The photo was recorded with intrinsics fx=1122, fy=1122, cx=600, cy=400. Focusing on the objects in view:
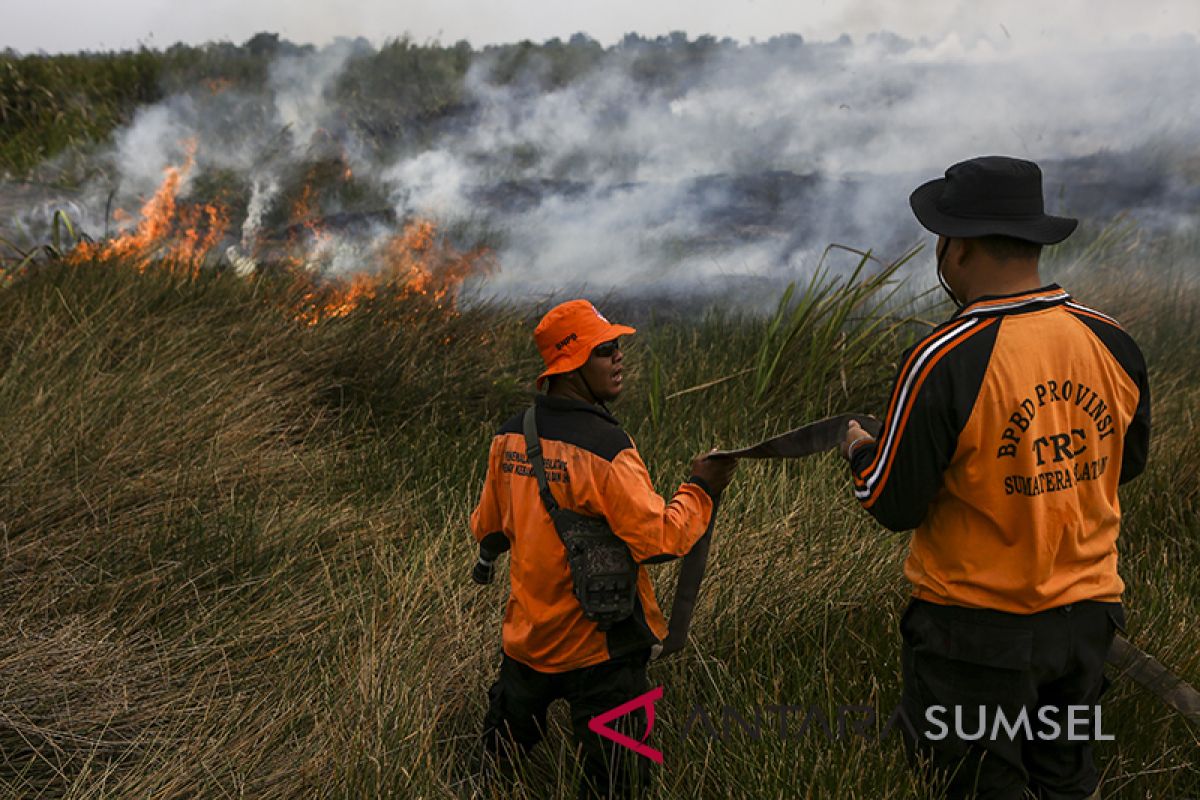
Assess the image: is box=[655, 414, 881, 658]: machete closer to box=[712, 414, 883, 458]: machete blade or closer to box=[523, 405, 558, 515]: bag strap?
box=[712, 414, 883, 458]: machete blade

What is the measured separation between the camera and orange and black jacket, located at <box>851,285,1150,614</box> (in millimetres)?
2211

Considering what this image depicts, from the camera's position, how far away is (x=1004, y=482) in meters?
2.24

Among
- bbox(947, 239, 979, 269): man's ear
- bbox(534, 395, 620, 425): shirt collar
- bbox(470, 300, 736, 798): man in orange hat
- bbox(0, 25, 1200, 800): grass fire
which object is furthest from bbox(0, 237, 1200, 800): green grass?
bbox(947, 239, 979, 269): man's ear

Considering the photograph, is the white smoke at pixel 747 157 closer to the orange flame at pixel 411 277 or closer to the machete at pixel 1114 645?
the orange flame at pixel 411 277

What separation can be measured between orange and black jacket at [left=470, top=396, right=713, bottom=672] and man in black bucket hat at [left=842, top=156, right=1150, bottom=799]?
1.56ft

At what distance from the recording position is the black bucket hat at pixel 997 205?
2.26 meters

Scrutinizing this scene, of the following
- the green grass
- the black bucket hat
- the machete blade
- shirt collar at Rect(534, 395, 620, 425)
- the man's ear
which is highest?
the black bucket hat

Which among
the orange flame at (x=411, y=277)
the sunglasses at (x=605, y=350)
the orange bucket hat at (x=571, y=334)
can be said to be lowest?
the orange flame at (x=411, y=277)

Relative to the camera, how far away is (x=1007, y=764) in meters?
2.37

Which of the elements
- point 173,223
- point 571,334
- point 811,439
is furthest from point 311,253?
point 811,439

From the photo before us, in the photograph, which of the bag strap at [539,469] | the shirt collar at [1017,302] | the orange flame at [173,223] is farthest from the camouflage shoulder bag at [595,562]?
the orange flame at [173,223]

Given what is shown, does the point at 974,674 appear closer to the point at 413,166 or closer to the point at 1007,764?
the point at 1007,764

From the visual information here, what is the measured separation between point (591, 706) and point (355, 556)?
161 centimetres

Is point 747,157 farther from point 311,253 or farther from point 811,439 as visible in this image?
point 811,439
